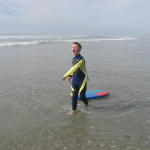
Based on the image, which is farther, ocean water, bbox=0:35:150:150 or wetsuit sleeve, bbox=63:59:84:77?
wetsuit sleeve, bbox=63:59:84:77

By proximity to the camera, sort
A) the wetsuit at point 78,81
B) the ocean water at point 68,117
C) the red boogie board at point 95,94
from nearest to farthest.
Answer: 1. the ocean water at point 68,117
2. the wetsuit at point 78,81
3. the red boogie board at point 95,94

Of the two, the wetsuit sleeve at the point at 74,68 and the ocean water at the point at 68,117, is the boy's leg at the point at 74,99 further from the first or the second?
the wetsuit sleeve at the point at 74,68

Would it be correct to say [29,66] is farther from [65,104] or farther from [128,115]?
[128,115]

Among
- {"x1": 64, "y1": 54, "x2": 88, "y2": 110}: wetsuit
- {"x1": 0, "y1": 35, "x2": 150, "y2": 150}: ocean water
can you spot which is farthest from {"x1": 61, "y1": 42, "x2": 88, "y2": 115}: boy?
{"x1": 0, "y1": 35, "x2": 150, "y2": 150}: ocean water

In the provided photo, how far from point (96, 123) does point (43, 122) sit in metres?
1.25

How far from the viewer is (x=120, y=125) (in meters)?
5.64

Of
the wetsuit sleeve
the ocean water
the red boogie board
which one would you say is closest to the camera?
the ocean water

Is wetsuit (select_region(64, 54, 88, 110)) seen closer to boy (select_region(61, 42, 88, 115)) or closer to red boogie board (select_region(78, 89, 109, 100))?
boy (select_region(61, 42, 88, 115))

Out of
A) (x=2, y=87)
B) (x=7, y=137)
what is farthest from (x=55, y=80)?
(x=7, y=137)

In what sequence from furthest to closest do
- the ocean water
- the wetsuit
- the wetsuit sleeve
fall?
1. the wetsuit
2. the wetsuit sleeve
3. the ocean water

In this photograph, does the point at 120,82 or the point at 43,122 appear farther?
the point at 120,82

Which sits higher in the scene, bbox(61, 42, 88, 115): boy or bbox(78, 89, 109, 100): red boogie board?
bbox(61, 42, 88, 115): boy

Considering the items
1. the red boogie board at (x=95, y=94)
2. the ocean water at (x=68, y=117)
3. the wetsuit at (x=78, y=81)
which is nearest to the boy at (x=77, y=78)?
the wetsuit at (x=78, y=81)

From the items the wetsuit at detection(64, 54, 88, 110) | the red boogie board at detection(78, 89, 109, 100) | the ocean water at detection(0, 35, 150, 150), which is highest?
the wetsuit at detection(64, 54, 88, 110)
